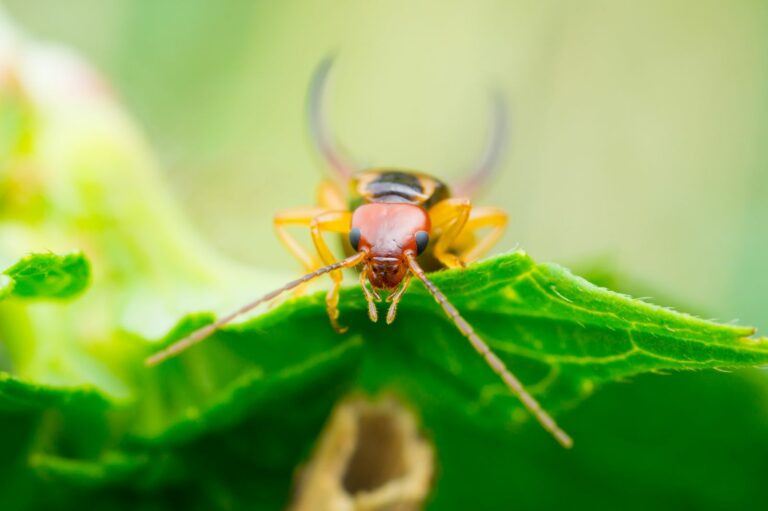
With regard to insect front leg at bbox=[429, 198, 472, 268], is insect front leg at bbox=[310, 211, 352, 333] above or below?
above

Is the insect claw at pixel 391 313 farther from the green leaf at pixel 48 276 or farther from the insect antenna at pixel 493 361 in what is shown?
the green leaf at pixel 48 276

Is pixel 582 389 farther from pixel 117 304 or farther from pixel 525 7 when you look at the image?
pixel 525 7

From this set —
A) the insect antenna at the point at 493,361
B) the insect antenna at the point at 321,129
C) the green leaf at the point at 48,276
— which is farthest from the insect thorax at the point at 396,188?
the green leaf at the point at 48,276

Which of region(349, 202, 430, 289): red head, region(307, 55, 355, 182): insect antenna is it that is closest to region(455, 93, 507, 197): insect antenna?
region(307, 55, 355, 182): insect antenna

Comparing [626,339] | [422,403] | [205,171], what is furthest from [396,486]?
[205,171]

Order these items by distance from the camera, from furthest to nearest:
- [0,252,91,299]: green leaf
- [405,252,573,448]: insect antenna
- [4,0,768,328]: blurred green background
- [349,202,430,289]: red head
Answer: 1. [4,0,768,328]: blurred green background
2. [349,202,430,289]: red head
3. [405,252,573,448]: insect antenna
4. [0,252,91,299]: green leaf

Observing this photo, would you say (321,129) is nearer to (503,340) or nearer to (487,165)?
(487,165)

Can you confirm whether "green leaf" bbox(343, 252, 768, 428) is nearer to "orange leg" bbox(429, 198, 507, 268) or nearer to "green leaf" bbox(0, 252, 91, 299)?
"orange leg" bbox(429, 198, 507, 268)
